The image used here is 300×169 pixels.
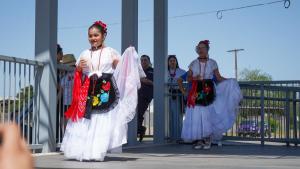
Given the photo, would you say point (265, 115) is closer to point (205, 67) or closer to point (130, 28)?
point (205, 67)

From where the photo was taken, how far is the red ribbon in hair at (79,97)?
19.1 ft

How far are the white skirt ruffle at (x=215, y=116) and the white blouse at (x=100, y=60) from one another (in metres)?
3.10

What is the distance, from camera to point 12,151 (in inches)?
21.1

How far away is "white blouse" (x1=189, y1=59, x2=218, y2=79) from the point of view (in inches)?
327

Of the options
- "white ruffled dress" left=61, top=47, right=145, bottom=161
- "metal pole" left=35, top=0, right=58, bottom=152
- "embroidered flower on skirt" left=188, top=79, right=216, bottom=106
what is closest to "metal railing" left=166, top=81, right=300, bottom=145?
"embroidered flower on skirt" left=188, top=79, right=216, bottom=106

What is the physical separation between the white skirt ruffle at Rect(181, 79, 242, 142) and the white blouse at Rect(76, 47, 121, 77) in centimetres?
310

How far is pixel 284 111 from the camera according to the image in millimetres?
10539

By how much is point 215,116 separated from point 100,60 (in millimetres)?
3535

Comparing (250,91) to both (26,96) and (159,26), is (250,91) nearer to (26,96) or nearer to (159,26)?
(159,26)

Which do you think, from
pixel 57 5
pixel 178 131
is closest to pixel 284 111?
pixel 178 131

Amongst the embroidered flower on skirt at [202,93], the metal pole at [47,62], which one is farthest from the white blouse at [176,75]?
Answer: the metal pole at [47,62]

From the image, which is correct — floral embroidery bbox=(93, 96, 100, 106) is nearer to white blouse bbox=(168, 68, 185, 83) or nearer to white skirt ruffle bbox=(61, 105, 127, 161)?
white skirt ruffle bbox=(61, 105, 127, 161)

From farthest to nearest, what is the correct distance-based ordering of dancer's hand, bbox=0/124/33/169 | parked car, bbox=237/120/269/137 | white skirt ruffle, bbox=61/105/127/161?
parked car, bbox=237/120/269/137 → white skirt ruffle, bbox=61/105/127/161 → dancer's hand, bbox=0/124/33/169

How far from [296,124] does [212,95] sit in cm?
272
